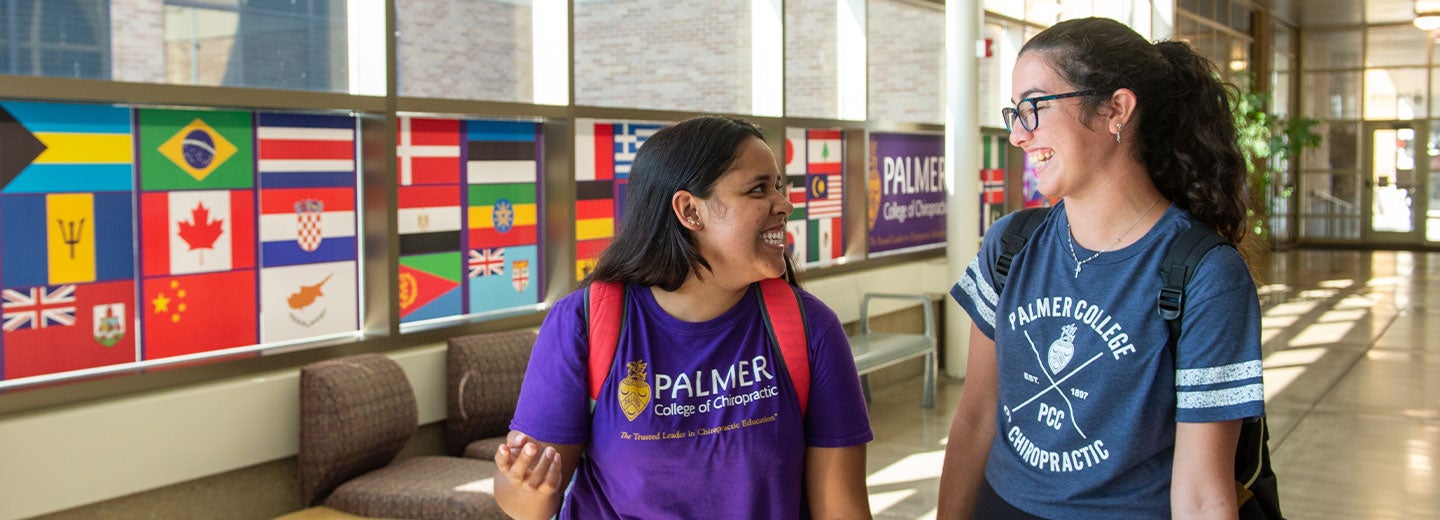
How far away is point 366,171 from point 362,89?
324 mm

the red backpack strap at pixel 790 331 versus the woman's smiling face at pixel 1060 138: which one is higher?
the woman's smiling face at pixel 1060 138

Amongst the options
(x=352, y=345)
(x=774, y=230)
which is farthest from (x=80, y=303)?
(x=774, y=230)

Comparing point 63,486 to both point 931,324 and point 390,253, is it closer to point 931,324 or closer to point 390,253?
point 390,253

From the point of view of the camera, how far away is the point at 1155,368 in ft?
5.47

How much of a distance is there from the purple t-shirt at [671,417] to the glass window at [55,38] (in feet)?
9.33

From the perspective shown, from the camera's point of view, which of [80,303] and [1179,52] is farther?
[80,303]

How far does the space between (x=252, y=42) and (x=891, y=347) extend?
445cm

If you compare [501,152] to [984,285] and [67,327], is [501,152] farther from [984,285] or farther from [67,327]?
[984,285]

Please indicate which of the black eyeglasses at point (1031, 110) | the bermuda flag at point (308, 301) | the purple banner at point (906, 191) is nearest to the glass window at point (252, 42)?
the bermuda flag at point (308, 301)

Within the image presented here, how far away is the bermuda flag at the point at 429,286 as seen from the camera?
5.15m

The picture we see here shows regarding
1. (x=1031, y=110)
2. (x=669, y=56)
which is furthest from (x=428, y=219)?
(x=1031, y=110)

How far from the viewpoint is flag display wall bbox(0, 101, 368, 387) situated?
391cm

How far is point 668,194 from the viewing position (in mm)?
1937

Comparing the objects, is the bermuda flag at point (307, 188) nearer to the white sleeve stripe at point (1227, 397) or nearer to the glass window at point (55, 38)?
the glass window at point (55, 38)
